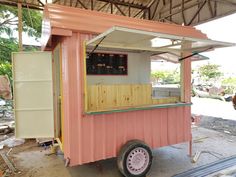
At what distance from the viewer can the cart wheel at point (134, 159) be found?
3154 millimetres

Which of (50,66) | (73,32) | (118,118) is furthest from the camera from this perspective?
(50,66)

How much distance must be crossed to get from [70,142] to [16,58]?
81.1 inches

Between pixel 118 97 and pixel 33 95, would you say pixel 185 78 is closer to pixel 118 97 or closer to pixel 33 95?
pixel 118 97

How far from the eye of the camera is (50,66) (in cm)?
395

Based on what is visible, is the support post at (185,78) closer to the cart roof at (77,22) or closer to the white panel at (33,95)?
the cart roof at (77,22)

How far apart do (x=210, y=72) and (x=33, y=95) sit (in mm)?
20109

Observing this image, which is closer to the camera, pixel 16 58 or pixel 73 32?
pixel 73 32

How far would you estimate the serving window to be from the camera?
4508mm

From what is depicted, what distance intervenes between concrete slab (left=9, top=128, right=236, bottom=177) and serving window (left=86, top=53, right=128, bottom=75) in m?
1.95

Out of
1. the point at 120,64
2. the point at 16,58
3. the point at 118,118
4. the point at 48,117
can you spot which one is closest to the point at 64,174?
the point at 48,117

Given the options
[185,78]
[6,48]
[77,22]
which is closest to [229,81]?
[185,78]

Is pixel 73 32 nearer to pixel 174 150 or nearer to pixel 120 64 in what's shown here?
pixel 120 64

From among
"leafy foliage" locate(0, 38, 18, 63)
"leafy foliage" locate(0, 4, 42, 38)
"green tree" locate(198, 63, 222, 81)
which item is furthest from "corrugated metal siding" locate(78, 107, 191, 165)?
"green tree" locate(198, 63, 222, 81)

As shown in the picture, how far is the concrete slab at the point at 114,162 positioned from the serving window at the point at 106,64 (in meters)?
1.95
